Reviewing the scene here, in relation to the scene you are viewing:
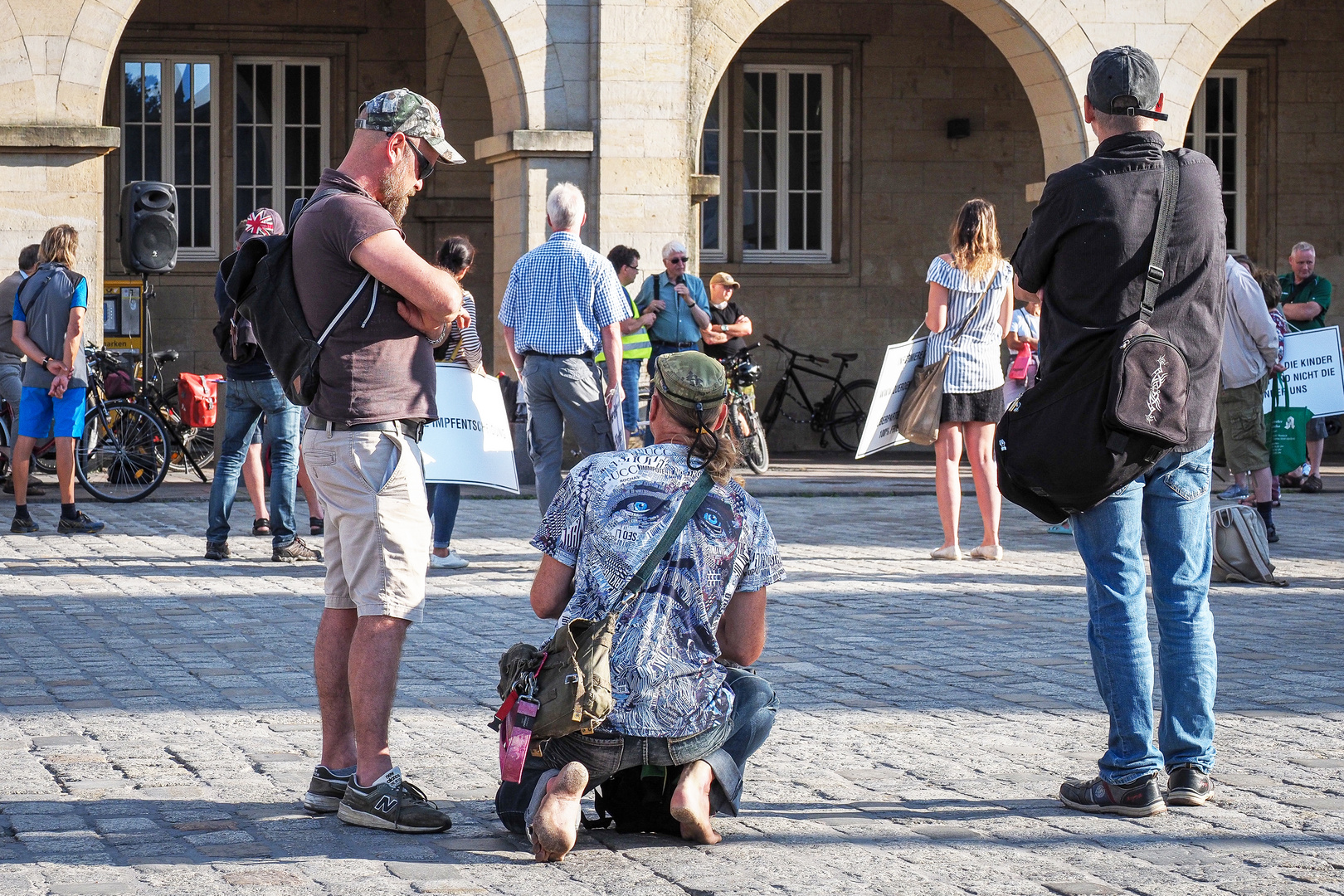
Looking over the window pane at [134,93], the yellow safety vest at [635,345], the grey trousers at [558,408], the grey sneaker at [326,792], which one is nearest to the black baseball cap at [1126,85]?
the grey sneaker at [326,792]

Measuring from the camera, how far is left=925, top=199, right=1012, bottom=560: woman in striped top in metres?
9.28

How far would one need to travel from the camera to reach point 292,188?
1923 centimetres

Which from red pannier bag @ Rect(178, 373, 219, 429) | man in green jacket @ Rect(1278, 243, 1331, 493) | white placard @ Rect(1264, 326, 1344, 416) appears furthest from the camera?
man in green jacket @ Rect(1278, 243, 1331, 493)

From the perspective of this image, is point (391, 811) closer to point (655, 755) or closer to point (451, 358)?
point (655, 755)

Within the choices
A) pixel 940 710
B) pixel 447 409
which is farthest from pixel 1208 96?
pixel 940 710

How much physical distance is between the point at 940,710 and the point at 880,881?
1.92 m

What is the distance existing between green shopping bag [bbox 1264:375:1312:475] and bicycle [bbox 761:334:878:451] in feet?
27.5

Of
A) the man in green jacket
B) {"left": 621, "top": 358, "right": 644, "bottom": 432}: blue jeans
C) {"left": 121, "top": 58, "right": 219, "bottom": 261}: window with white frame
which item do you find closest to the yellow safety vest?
{"left": 621, "top": 358, "right": 644, "bottom": 432}: blue jeans

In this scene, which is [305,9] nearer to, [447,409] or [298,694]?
[447,409]

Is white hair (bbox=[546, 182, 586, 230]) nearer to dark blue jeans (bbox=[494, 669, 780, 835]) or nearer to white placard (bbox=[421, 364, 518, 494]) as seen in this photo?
white placard (bbox=[421, 364, 518, 494])

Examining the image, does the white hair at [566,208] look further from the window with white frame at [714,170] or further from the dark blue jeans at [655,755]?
the window with white frame at [714,170]

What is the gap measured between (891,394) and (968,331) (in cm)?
53

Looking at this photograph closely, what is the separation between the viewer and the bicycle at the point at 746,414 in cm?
1548

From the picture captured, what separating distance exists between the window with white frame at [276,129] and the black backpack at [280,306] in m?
15.0
